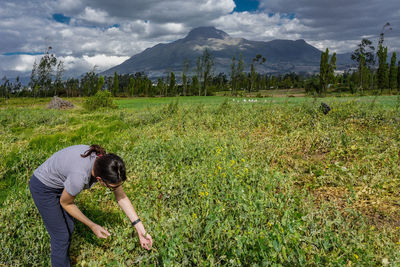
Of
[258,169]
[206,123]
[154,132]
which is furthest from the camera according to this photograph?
[206,123]

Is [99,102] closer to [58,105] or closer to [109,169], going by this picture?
[58,105]

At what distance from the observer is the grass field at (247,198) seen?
3162 millimetres

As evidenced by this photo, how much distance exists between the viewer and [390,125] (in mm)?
8289

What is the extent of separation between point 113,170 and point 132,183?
3.15 metres

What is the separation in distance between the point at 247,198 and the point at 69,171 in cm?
273

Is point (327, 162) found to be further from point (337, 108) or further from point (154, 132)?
point (154, 132)

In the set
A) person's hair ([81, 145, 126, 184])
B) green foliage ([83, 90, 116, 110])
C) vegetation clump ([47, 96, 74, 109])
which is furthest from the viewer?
vegetation clump ([47, 96, 74, 109])

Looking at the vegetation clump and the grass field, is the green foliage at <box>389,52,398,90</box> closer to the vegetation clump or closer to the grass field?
the grass field

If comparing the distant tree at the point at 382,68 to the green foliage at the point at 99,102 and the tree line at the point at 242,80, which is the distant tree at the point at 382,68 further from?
the green foliage at the point at 99,102

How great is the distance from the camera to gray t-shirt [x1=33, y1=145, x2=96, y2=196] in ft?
9.70

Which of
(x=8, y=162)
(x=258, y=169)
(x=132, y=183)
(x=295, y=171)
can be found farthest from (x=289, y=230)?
(x=8, y=162)

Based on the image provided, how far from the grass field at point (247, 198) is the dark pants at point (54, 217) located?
1.33ft

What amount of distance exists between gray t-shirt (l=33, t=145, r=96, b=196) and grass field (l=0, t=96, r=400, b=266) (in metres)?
0.97

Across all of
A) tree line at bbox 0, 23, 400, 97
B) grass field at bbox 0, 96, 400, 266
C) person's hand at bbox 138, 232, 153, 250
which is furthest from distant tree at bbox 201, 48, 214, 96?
person's hand at bbox 138, 232, 153, 250
